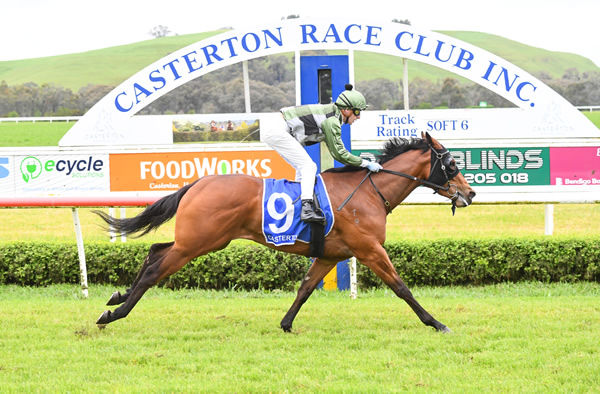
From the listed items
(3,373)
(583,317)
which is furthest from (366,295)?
(3,373)

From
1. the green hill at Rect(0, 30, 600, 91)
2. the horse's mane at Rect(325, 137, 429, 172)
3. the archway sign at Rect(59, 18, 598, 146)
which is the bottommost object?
the horse's mane at Rect(325, 137, 429, 172)

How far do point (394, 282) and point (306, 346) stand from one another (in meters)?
0.82

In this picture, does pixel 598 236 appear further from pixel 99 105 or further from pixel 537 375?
pixel 99 105

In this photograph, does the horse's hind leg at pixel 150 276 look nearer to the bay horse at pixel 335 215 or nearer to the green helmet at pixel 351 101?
the bay horse at pixel 335 215

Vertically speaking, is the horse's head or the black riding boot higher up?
the horse's head

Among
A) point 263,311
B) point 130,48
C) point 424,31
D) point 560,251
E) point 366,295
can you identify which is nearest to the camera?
point 263,311

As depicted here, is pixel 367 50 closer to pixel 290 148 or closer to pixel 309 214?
pixel 290 148

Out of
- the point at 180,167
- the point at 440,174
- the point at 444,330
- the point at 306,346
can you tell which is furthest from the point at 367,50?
the point at 306,346

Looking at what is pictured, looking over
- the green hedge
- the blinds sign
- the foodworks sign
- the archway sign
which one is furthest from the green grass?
the archway sign

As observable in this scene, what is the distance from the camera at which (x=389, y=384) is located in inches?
156

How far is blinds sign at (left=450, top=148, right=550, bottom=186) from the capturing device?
8.88 metres

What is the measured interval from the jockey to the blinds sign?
142 inches

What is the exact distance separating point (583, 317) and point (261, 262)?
308cm

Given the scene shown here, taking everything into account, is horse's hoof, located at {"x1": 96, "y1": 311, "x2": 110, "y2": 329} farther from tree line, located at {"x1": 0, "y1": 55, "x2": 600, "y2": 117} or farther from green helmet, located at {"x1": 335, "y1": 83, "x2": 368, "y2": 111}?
tree line, located at {"x1": 0, "y1": 55, "x2": 600, "y2": 117}
